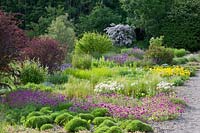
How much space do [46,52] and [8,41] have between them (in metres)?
4.27

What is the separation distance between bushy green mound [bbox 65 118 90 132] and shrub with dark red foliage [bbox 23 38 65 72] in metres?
7.27

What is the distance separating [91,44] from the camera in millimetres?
22047

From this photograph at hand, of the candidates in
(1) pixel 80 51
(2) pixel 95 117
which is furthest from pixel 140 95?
(1) pixel 80 51

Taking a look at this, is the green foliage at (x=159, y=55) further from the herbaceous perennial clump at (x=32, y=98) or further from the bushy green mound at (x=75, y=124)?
the bushy green mound at (x=75, y=124)

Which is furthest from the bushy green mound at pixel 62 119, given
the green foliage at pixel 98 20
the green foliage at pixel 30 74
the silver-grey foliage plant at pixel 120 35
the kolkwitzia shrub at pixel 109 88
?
the green foliage at pixel 98 20

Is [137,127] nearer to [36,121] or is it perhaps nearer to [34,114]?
[36,121]

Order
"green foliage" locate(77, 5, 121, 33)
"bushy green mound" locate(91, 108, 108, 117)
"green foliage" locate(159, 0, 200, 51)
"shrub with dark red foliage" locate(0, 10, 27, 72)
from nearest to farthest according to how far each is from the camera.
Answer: "bushy green mound" locate(91, 108, 108, 117), "shrub with dark red foliage" locate(0, 10, 27, 72), "green foliage" locate(159, 0, 200, 51), "green foliage" locate(77, 5, 121, 33)

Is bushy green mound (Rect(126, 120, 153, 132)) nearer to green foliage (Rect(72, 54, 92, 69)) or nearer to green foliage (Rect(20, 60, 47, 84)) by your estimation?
green foliage (Rect(20, 60, 47, 84))

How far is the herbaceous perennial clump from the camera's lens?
34.4 feet

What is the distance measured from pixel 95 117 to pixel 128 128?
106 cm

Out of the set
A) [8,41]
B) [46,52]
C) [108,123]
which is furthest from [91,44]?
[108,123]

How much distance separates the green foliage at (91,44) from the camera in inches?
861

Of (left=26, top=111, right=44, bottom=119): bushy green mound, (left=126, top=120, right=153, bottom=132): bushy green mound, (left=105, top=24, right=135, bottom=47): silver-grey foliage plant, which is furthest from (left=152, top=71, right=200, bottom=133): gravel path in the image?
(left=105, top=24, right=135, bottom=47): silver-grey foliage plant

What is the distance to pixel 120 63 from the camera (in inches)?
790
